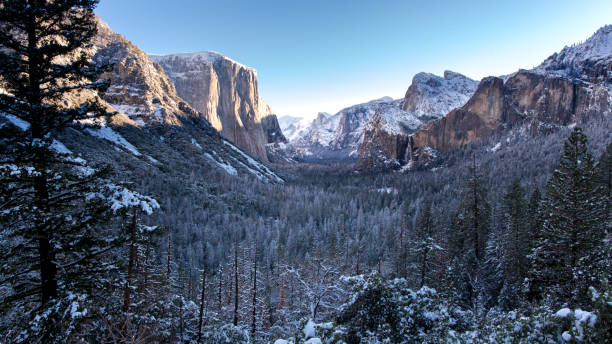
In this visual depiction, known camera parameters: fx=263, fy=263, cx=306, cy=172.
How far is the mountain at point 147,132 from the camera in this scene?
76.3 metres

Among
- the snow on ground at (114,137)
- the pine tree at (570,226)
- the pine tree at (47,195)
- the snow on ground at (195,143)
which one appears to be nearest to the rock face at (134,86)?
the snow on ground at (195,143)

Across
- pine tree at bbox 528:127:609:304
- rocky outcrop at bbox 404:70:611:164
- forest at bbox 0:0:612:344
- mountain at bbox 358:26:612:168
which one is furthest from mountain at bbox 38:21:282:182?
mountain at bbox 358:26:612:168

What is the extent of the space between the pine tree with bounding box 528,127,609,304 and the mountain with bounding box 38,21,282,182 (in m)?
80.0

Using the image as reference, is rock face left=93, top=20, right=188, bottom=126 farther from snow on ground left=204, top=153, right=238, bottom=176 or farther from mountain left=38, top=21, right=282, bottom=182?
snow on ground left=204, top=153, right=238, bottom=176

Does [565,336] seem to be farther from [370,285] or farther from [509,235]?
[509,235]

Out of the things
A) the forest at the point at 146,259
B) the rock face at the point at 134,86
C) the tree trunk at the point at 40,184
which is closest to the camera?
the forest at the point at 146,259

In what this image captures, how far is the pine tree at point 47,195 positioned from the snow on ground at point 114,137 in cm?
8970

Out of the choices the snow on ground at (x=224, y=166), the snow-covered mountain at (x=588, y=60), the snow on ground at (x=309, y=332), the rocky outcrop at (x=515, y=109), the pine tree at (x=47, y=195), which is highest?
the snow-covered mountain at (x=588, y=60)

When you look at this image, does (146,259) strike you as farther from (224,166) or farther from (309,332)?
(224,166)

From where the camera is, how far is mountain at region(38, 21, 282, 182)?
76.3 metres

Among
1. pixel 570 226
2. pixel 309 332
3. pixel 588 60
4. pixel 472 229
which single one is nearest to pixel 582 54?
pixel 588 60

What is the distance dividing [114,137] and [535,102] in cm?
19897

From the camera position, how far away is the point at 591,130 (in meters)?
96.5

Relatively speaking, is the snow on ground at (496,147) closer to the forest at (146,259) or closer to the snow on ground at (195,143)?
the forest at (146,259)
